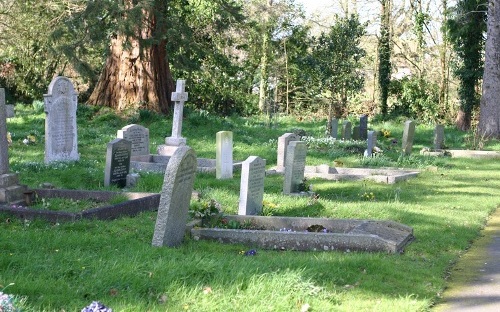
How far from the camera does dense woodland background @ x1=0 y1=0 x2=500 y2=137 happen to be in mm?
24406

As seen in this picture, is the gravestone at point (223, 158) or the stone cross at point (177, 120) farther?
the stone cross at point (177, 120)

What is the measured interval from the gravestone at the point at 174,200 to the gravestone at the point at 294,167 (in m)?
4.16

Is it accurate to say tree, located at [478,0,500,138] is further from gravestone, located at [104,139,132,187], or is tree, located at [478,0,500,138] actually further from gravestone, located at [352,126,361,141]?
gravestone, located at [104,139,132,187]

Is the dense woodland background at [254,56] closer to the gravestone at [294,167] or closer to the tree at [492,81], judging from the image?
the tree at [492,81]

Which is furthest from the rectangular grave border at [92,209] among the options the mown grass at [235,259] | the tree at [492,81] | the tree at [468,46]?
the tree at [468,46]

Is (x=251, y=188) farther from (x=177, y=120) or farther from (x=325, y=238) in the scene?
(x=177, y=120)

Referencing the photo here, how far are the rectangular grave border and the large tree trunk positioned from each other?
14.1 metres

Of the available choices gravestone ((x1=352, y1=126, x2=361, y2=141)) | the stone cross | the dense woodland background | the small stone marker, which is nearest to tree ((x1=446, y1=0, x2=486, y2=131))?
the dense woodland background

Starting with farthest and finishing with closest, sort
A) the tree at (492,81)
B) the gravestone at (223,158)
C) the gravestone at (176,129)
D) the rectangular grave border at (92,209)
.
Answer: the tree at (492,81), the gravestone at (176,129), the gravestone at (223,158), the rectangular grave border at (92,209)

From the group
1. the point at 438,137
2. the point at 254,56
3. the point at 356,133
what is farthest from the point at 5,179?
the point at 254,56

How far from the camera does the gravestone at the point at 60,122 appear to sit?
15625 mm

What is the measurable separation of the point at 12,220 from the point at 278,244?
3449 millimetres

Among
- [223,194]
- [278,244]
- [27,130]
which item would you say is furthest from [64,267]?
[27,130]

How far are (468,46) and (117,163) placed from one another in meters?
21.1
